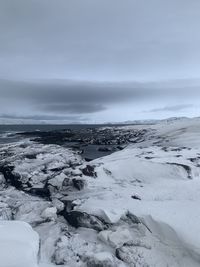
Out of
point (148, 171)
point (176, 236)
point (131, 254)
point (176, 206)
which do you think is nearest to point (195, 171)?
point (148, 171)

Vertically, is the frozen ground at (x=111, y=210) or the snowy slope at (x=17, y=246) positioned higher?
Answer: the snowy slope at (x=17, y=246)

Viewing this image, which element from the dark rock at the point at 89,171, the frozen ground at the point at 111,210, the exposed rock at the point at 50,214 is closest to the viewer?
the frozen ground at the point at 111,210

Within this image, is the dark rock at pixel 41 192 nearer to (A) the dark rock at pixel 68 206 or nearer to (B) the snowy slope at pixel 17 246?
(A) the dark rock at pixel 68 206

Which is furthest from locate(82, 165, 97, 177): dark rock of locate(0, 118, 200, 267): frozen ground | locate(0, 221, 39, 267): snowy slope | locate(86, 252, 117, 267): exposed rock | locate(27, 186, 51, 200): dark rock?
locate(86, 252, 117, 267): exposed rock

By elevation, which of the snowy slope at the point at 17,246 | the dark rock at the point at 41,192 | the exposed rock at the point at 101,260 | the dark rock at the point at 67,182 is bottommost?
the exposed rock at the point at 101,260

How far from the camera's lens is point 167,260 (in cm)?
938

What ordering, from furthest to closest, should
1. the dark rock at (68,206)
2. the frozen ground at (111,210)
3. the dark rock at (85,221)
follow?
the dark rock at (68,206) < the dark rock at (85,221) < the frozen ground at (111,210)

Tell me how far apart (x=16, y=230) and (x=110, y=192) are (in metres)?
6.22

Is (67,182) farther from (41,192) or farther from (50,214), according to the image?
(50,214)

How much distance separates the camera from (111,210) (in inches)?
454

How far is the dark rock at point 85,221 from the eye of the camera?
1093 cm

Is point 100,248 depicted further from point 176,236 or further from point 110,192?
point 110,192

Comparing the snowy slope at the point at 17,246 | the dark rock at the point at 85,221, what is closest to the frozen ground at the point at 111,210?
the dark rock at the point at 85,221

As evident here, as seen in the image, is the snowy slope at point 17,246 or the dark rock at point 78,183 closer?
the snowy slope at point 17,246
